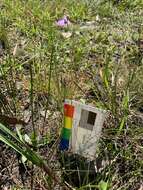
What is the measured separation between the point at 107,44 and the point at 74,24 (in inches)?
11.3

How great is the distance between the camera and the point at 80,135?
1.51m

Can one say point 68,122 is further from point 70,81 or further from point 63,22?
point 63,22

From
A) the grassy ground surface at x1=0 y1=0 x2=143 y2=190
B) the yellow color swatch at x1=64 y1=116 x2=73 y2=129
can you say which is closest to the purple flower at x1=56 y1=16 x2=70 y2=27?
the grassy ground surface at x1=0 y1=0 x2=143 y2=190

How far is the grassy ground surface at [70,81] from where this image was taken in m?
1.69

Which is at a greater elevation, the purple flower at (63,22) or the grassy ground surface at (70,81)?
the purple flower at (63,22)

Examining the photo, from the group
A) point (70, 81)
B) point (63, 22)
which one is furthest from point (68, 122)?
point (63, 22)

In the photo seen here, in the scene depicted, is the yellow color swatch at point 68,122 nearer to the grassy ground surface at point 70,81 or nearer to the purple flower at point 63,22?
the grassy ground surface at point 70,81

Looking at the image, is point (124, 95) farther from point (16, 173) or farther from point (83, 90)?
point (16, 173)

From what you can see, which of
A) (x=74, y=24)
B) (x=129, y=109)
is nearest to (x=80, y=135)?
(x=129, y=109)

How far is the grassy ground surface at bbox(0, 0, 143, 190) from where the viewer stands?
1.69m

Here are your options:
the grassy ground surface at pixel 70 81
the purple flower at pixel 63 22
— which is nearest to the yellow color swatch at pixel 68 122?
the grassy ground surface at pixel 70 81

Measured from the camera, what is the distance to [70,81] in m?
2.11

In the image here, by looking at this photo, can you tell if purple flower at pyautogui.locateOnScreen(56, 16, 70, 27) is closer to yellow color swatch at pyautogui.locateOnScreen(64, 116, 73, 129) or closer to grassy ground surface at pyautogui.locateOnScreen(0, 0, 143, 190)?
grassy ground surface at pyautogui.locateOnScreen(0, 0, 143, 190)

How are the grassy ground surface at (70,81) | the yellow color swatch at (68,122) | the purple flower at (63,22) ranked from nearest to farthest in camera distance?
the yellow color swatch at (68,122) → the grassy ground surface at (70,81) → the purple flower at (63,22)
